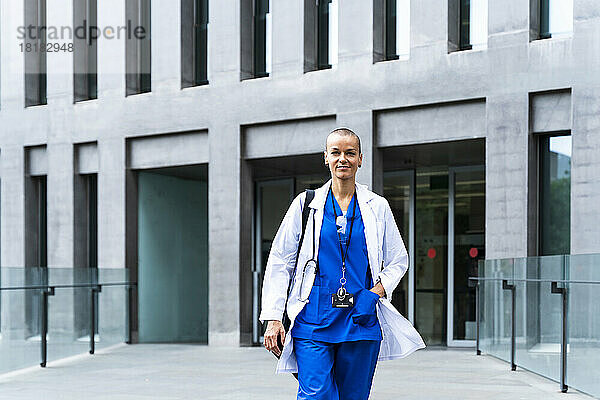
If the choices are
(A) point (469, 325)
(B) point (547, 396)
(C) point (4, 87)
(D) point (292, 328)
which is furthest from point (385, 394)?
(C) point (4, 87)

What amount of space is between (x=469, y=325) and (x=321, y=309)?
13.0 m

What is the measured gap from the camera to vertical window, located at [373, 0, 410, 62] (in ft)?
53.7

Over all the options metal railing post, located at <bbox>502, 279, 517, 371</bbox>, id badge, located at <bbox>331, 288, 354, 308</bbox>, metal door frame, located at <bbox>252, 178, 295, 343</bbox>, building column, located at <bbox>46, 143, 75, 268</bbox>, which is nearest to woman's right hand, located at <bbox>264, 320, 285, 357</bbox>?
id badge, located at <bbox>331, 288, 354, 308</bbox>

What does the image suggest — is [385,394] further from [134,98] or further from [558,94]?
[134,98]

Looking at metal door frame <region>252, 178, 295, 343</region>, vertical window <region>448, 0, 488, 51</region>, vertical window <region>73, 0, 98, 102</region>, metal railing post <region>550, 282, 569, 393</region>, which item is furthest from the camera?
vertical window <region>73, 0, 98, 102</region>

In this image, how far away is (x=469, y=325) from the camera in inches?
695

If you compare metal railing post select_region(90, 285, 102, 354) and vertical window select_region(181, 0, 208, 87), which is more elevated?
vertical window select_region(181, 0, 208, 87)

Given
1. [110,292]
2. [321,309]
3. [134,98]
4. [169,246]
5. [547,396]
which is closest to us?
[321,309]

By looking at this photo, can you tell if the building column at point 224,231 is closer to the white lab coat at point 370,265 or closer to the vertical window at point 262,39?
the vertical window at point 262,39

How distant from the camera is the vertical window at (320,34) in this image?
56.1 ft

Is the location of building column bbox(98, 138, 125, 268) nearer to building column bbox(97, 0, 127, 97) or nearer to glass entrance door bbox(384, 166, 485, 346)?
building column bbox(97, 0, 127, 97)

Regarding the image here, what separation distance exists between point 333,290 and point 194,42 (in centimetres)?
1432

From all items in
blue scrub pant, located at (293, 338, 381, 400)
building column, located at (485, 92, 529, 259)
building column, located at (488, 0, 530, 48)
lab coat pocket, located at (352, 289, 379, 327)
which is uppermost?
building column, located at (488, 0, 530, 48)

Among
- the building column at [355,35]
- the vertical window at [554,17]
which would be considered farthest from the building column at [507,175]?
the building column at [355,35]
